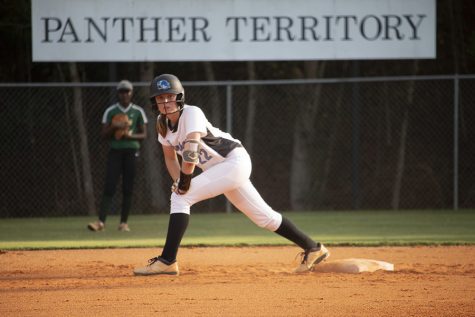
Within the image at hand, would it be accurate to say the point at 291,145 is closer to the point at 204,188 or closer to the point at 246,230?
the point at 246,230

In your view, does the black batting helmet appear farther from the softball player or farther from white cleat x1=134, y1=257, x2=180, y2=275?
white cleat x1=134, y1=257, x2=180, y2=275

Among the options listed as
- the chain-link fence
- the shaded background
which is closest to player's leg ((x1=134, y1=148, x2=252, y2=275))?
the chain-link fence

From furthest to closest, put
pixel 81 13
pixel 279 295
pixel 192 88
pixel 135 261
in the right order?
1. pixel 192 88
2. pixel 81 13
3. pixel 135 261
4. pixel 279 295

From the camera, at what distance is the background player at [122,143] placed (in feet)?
44.4

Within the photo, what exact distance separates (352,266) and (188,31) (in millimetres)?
9016

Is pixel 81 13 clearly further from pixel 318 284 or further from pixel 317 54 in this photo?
pixel 318 284

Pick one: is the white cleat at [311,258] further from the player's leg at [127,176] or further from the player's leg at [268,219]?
the player's leg at [127,176]

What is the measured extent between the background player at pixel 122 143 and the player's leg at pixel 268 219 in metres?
4.85

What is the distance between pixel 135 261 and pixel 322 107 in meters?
11.5

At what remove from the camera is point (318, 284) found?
325 inches

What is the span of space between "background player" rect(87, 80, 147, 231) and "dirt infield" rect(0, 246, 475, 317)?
2560mm

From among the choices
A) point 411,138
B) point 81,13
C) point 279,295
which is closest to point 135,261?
point 279,295

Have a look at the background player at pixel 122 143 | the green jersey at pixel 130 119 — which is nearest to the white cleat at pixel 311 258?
the background player at pixel 122 143

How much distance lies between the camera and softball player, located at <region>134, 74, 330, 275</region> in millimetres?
8383
